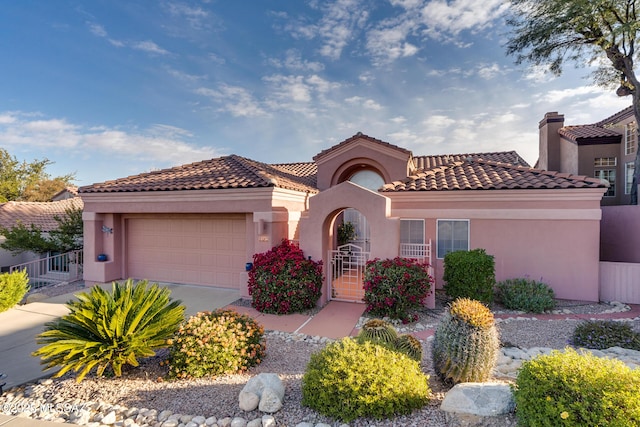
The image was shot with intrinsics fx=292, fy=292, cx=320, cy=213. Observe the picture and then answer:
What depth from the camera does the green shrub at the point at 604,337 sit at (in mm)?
6820

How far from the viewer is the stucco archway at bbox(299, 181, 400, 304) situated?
966 centimetres

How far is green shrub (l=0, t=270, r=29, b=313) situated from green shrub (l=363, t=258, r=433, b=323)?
1241cm

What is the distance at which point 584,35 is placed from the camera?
49.5 feet

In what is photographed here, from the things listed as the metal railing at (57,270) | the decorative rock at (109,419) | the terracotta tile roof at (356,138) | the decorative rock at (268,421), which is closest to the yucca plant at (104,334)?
the decorative rock at (109,419)

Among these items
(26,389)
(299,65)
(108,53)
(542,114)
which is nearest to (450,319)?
(26,389)

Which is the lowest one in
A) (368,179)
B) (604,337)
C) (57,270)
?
(57,270)

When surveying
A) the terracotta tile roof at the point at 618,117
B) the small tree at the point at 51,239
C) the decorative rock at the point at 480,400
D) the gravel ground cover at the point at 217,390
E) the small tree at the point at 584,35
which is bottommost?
the gravel ground cover at the point at 217,390

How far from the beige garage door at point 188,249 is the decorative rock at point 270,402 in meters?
8.13

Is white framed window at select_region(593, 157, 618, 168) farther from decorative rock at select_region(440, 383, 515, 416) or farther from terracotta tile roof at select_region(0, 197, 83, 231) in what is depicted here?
terracotta tile roof at select_region(0, 197, 83, 231)

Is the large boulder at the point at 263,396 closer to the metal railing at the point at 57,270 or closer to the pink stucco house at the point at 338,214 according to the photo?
the pink stucco house at the point at 338,214

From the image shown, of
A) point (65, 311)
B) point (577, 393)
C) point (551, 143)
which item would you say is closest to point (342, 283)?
point (577, 393)

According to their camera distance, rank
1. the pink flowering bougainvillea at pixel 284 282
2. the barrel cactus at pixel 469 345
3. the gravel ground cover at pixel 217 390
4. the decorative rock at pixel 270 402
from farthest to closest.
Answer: the pink flowering bougainvillea at pixel 284 282, the barrel cactus at pixel 469 345, the decorative rock at pixel 270 402, the gravel ground cover at pixel 217 390

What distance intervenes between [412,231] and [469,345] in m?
8.13

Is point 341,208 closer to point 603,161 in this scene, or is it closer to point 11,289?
point 11,289
